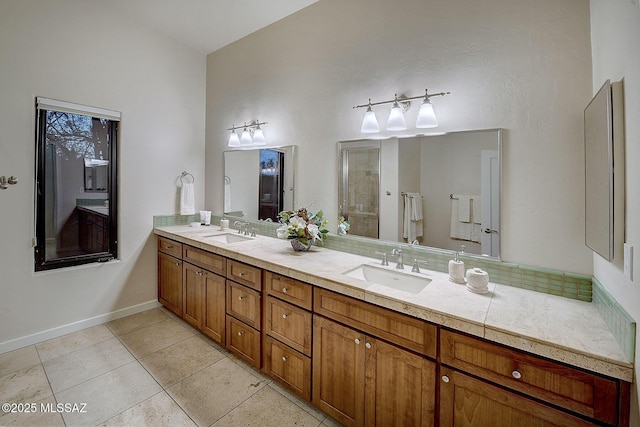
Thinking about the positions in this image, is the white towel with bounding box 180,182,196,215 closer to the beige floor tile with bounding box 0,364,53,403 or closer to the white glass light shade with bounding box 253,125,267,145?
the white glass light shade with bounding box 253,125,267,145

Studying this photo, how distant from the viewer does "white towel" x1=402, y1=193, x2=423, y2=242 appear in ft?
6.37

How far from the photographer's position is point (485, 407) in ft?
3.71

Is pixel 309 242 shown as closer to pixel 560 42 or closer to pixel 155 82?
pixel 560 42

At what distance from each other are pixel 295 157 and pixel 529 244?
6.20 ft

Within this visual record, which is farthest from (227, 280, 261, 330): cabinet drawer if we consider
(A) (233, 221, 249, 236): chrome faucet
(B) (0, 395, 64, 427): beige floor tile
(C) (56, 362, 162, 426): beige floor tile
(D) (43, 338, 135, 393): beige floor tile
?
(B) (0, 395, 64, 427): beige floor tile

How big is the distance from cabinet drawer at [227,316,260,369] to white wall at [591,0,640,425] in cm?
187

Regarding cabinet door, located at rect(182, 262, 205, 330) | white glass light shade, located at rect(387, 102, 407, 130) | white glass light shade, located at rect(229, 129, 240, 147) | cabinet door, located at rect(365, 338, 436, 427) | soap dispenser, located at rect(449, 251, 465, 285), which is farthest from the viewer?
white glass light shade, located at rect(229, 129, 240, 147)

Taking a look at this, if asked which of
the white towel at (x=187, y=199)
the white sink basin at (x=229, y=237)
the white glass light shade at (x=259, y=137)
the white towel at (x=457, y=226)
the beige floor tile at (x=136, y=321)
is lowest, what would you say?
the beige floor tile at (x=136, y=321)

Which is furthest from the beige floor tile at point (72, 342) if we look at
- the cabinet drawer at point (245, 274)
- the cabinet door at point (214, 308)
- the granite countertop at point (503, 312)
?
the granite countertop at point (503, 312)

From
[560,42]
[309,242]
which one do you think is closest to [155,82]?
[309,242]

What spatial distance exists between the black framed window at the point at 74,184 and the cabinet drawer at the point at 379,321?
8.32ft

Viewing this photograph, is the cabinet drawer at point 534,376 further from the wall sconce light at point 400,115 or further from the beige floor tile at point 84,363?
the beige floor tile at point 84,363

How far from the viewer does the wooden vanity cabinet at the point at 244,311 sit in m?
2.01

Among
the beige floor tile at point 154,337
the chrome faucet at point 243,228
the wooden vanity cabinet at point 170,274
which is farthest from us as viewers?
the chrome faucet at point 243,228
